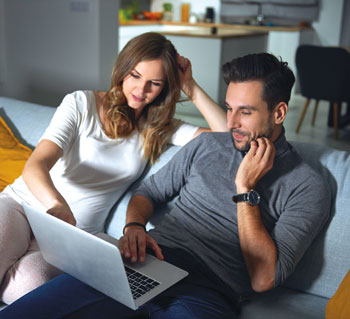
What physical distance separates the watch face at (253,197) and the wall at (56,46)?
8.57 ft

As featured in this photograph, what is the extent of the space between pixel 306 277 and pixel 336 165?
0.34 m

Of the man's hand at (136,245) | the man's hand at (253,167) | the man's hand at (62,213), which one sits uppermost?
the man's hand at (253,167)

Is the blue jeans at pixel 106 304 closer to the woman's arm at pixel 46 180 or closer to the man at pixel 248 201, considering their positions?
the man at pixel 248 201

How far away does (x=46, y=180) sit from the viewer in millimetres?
1386

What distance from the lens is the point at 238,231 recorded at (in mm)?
1305

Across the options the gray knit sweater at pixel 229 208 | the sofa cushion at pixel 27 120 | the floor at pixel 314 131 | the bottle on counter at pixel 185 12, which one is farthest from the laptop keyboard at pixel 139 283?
the bottle on counter at pixel 185 12

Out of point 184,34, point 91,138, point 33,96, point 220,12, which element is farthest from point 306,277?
point 220,12

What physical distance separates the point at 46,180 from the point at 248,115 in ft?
1.97

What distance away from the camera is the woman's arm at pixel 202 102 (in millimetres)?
1686

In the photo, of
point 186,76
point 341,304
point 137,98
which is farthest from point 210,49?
point 341,304

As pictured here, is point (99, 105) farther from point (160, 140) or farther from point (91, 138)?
point (160, 140)

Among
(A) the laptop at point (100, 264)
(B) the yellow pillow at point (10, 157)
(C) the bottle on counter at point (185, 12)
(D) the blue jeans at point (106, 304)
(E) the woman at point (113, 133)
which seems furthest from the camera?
(C) the bottle on counter at point (185, 12)

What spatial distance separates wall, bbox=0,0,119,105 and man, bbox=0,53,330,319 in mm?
2392

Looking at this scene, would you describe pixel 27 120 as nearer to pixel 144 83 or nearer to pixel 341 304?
pixel 144 83
